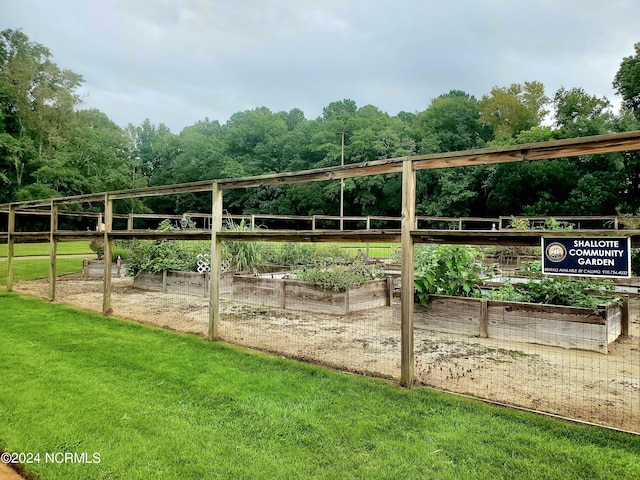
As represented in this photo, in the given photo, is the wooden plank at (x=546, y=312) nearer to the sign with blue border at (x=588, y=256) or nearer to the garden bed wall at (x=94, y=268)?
the sign with blue border at (x=588, y=256)

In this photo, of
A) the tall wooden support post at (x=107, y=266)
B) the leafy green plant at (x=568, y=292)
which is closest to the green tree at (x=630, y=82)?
the leafy green plant at (x=568, y=292)

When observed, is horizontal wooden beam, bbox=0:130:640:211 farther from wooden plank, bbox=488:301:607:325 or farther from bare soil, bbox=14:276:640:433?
wooden plank, bbox=488:301:607:325

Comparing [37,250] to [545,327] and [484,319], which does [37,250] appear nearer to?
[484,319]

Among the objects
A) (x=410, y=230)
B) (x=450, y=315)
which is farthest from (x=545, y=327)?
(x=410, y=230)

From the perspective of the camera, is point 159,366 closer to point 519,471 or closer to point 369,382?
point 369,382

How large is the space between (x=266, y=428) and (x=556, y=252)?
2.12 meters

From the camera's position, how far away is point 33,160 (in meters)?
27.9

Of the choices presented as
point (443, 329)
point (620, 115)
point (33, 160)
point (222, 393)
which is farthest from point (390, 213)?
point (222, 393)

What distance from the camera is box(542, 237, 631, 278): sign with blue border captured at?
2.42 metres

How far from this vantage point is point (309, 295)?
250 inches

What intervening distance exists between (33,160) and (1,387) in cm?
3069

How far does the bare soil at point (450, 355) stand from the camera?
304cm

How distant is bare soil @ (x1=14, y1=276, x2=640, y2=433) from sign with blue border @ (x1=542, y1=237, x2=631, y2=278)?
973 mm

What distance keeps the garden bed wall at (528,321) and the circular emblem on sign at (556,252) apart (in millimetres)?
2148
